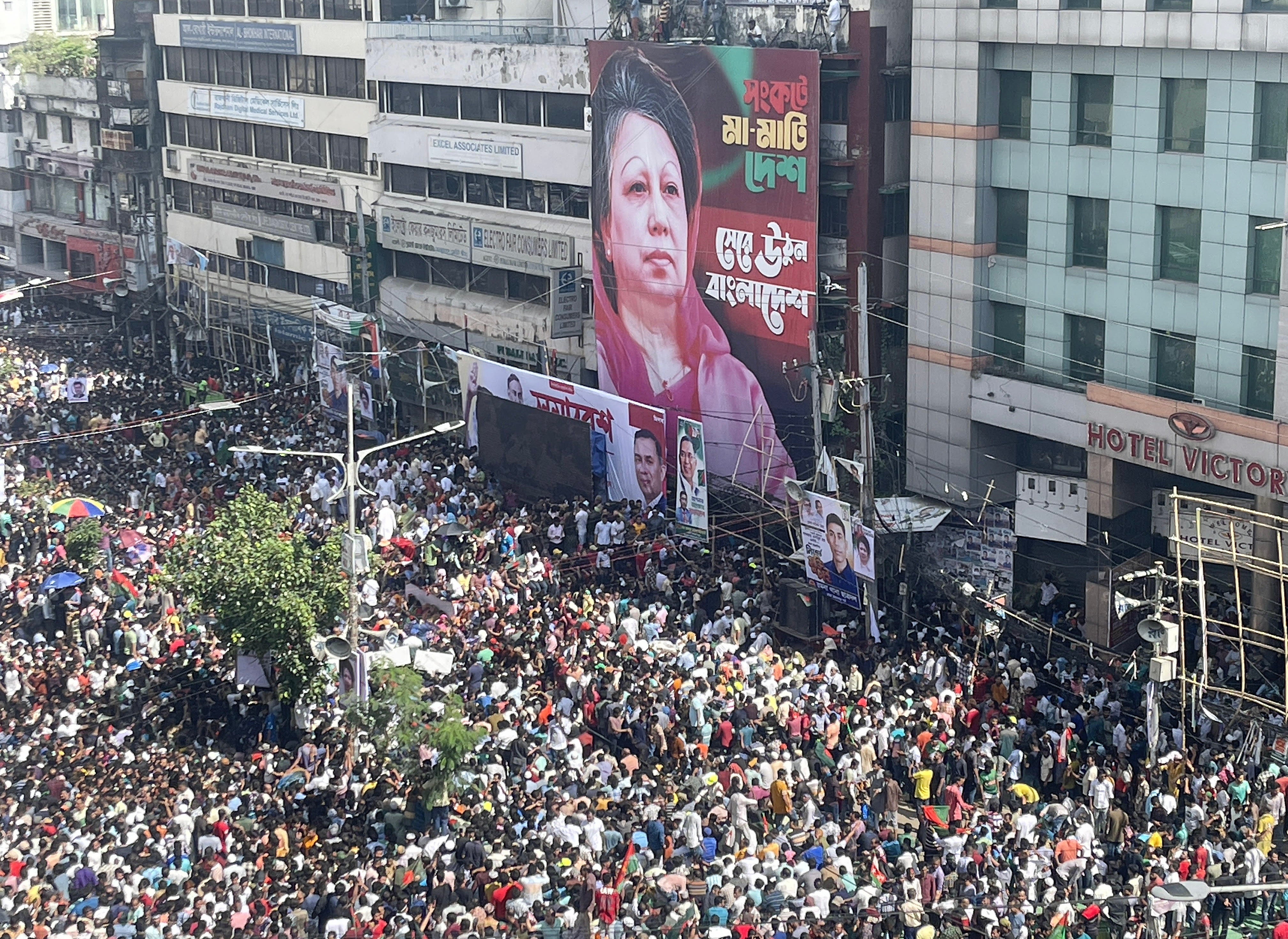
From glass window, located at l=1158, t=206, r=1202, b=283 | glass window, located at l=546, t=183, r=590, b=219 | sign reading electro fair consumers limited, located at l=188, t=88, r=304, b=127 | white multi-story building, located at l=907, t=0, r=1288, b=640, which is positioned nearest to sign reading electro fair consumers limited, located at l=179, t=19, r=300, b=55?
sign reading electro fair consumers limited, located at l=188, t=88, r=304, b=127

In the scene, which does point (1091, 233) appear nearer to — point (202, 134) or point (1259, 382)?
point (1259, 382)

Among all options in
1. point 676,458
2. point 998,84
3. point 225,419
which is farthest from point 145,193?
point 998,84

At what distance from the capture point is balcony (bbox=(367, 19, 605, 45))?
5156 cm

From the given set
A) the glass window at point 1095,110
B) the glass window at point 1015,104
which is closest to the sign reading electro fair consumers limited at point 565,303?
the glass window at point 1015,104

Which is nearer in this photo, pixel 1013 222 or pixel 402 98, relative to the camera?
pixel 1013 222

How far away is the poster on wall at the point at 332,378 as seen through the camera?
51969 millimetres

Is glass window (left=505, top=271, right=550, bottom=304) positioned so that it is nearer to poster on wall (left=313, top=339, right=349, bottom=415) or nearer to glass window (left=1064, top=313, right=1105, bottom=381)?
poster on wall (left=313, top=339, right=349, bottom=415)

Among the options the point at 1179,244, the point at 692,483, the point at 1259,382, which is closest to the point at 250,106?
the point at 692,483

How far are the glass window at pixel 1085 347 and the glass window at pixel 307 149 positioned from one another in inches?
1158

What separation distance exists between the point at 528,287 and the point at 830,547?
1917 cm

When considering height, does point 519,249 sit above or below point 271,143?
below

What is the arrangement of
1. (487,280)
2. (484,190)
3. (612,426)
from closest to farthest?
(612,426) < (484,190) < (487,280)

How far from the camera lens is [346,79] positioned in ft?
195

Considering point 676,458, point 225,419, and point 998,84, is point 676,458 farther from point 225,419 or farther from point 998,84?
point 225,419
